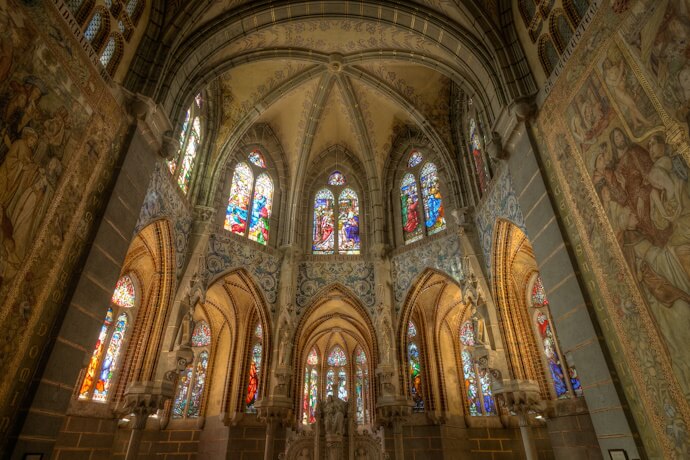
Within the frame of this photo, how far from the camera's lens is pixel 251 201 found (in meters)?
14.9

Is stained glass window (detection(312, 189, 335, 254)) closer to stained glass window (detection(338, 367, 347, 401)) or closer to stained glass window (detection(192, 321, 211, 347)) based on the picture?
stained glass window (detection(192, 321, 211, 347))

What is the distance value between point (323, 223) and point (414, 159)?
420 cm

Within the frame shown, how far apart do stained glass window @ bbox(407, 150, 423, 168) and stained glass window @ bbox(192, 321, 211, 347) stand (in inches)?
396

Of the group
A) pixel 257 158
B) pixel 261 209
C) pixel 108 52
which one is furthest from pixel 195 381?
pixel 108 52

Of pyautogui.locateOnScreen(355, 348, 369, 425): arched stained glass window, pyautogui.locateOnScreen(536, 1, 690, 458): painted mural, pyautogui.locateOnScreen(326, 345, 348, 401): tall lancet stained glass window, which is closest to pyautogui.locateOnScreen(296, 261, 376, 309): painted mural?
pyautogui.locateOnScreen(355, 348, 369, 425): arched stained glass window

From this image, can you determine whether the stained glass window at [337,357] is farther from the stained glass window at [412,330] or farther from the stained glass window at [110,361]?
the stained glass window at [110,361]

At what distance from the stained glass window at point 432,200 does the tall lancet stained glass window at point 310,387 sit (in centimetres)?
1032

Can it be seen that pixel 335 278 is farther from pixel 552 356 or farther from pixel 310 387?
pixel 310 387

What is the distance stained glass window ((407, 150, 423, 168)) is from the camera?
51.9 feet

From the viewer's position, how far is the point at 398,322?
13.0m

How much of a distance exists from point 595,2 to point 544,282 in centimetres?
427

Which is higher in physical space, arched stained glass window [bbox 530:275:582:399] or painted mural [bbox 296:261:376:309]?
painted mural [bbox 296:261:376:309]

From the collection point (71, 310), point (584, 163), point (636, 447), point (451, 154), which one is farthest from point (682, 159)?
point (451, 154)

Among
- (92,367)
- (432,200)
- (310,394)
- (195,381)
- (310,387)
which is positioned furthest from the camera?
(310,387)
